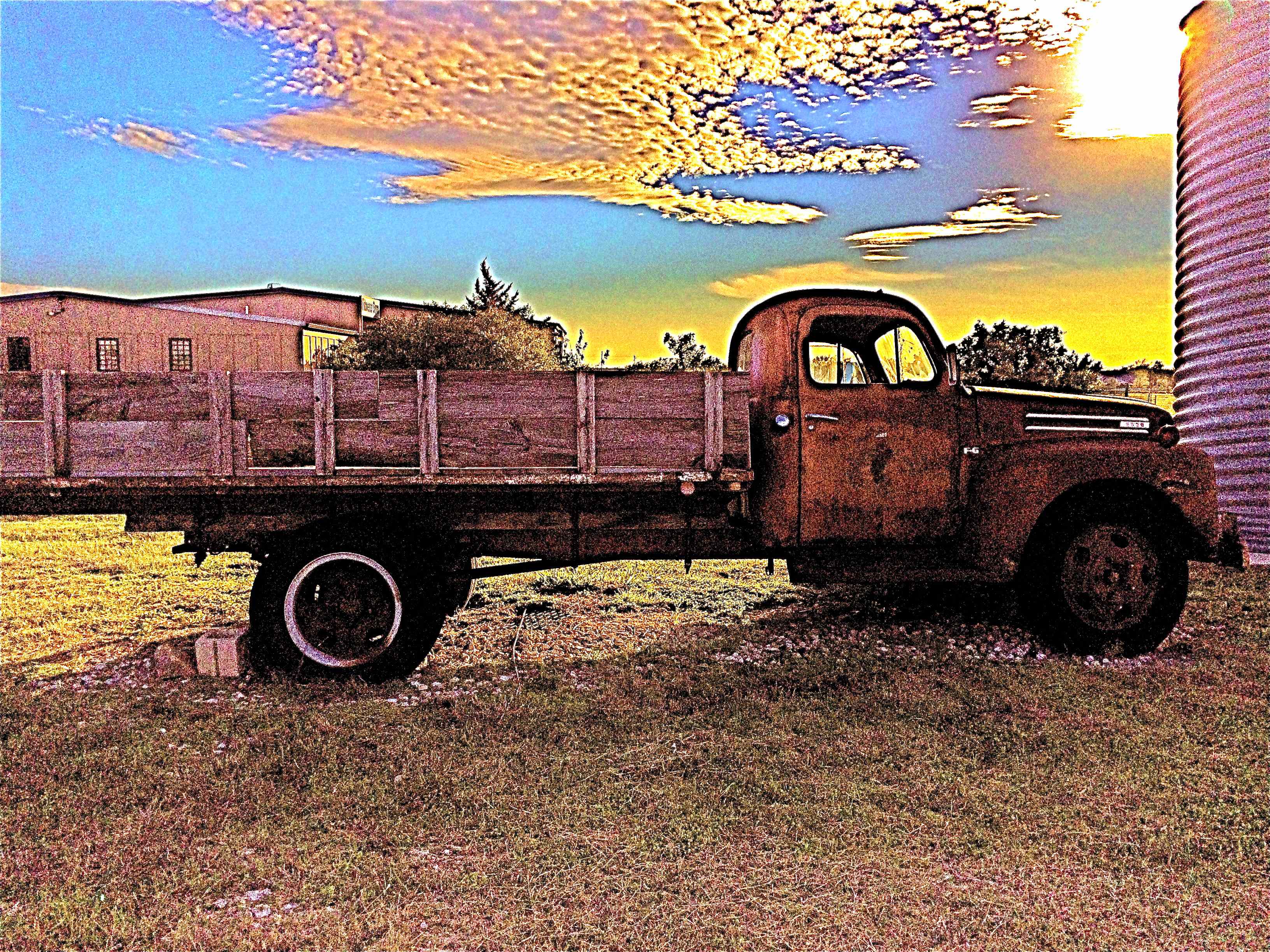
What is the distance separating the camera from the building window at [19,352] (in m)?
32.9

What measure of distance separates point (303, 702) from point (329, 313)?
31.8 metres

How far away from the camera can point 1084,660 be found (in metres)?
6.29

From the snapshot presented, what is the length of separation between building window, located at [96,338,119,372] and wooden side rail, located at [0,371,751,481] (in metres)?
30.5

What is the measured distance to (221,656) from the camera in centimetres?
617

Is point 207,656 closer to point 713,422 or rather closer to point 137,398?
point 137,398

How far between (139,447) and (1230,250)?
32.4 feet

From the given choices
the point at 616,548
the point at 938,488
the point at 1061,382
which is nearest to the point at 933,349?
the point at 938,488

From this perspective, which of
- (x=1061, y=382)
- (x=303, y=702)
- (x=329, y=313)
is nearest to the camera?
(x=303, y=702)

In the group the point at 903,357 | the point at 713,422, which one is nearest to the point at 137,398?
the point at 713,422

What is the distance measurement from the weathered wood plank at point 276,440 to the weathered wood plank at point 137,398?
0.33m

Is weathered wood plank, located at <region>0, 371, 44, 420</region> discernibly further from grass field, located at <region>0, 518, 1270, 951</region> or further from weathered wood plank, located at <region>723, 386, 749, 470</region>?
weathered wood plank, located at <region>723, 386, 749, 470</region>

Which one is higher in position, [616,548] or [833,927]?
[616,548]

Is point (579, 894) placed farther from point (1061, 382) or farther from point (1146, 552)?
point (1061, 382)

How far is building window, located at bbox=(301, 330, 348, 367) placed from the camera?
30766 mm
